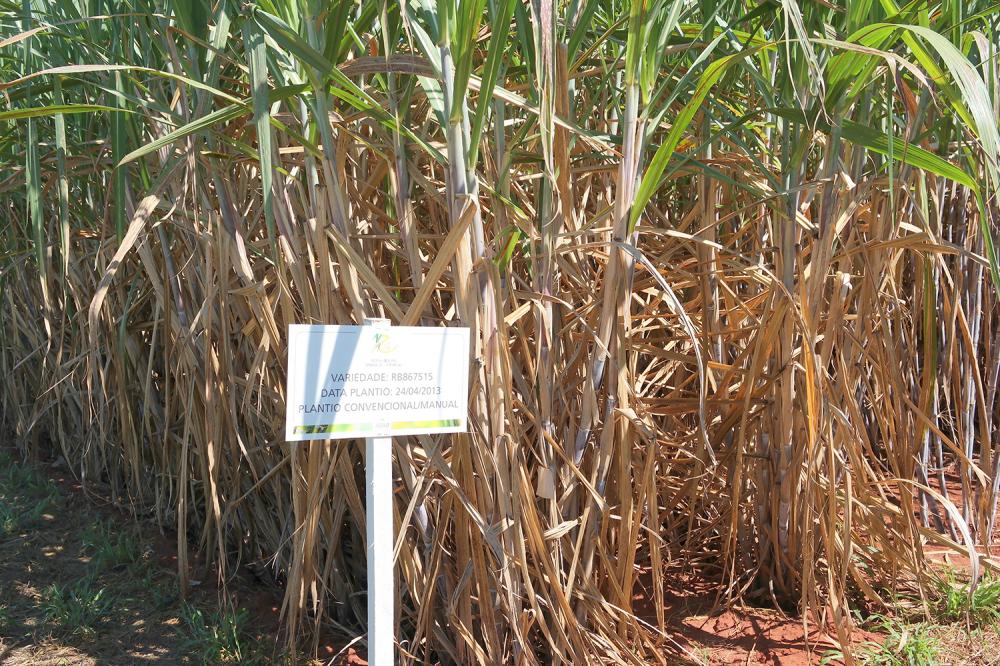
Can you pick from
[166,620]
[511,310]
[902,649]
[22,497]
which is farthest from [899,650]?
[22,497]

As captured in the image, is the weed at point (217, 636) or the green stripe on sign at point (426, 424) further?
the weed at point (217, 636)

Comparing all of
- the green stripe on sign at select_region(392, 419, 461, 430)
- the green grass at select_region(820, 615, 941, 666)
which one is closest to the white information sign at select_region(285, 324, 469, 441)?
the green stripe on sign at select_region(392, 419, 461, 430)

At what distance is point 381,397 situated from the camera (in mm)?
1045

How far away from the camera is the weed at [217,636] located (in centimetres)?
160

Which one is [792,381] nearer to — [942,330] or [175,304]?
[175,304]

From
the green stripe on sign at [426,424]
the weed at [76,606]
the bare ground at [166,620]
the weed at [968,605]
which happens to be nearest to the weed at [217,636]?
the bare ground at [166,620]

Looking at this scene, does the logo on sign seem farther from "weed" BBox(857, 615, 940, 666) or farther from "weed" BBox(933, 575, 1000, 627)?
"weed" BBox(933, 575, 1000, 627)

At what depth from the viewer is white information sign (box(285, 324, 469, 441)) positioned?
0.99m

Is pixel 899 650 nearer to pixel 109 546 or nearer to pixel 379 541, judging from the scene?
pixel 379 541

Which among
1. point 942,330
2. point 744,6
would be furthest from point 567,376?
point 942,330

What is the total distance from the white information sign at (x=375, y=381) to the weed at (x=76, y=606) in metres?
1.09

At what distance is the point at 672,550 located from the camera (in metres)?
1.88

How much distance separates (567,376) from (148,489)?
4.44 feet

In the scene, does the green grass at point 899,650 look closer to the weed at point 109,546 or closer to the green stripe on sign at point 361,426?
the green stripe on sign at point 361,426
